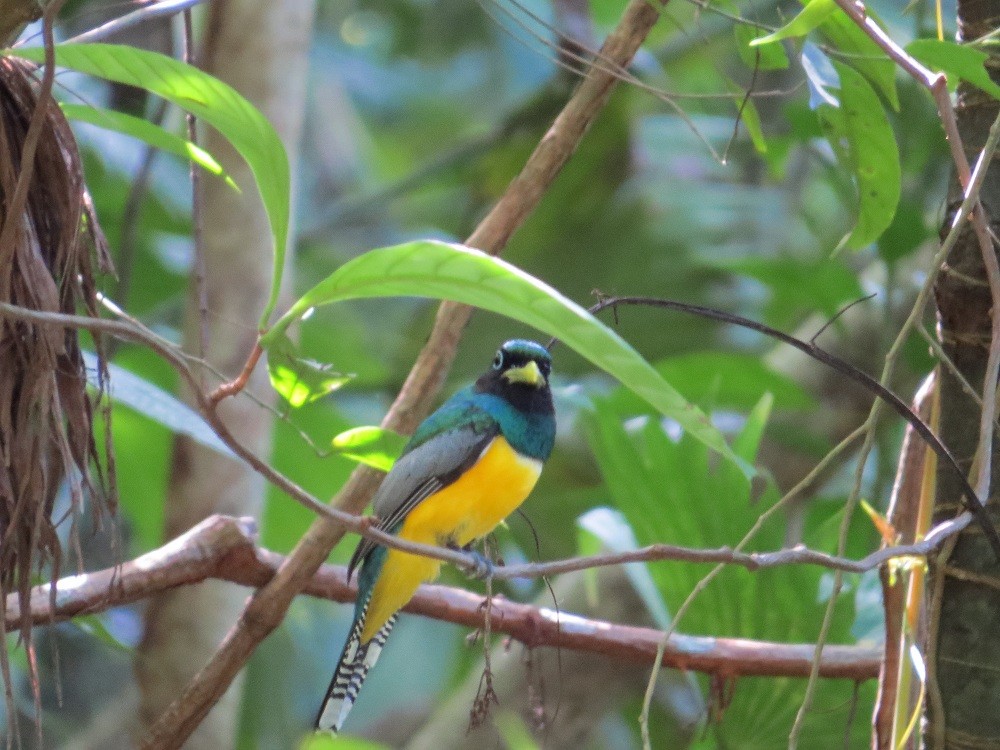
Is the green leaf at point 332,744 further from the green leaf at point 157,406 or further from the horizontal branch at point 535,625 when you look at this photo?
the green leaf at point 157,406

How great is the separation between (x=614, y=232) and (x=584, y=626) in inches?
105

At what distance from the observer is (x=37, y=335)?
5.23 feet

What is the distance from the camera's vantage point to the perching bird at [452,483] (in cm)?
241

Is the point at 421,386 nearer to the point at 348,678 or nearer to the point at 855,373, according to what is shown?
the point at 348,678

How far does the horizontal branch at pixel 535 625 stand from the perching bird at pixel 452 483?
119mm

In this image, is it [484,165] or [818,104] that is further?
[484,165]

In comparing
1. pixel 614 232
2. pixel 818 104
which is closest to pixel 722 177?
pixel 614 232

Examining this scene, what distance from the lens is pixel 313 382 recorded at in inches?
58.0

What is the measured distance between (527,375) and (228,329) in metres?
0.88

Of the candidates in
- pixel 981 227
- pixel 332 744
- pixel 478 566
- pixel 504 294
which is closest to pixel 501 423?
pixel 332 744

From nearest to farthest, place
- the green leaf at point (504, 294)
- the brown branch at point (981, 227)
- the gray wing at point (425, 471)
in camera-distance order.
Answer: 1. the green leaf at point (504, 294)
2. the brown branch at point (981, 227)
3. the gray wing at point (425, 471)

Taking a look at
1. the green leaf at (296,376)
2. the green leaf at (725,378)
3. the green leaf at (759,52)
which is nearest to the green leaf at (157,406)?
the green leaf at (296,376)

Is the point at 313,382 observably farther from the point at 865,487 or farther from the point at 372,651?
the point at 865,487

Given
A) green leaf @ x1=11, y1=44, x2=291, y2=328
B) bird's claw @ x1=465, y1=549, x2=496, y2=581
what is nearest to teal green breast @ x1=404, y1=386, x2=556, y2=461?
bird's claw @ x1=465, y1=549, x2=496, y2=581
